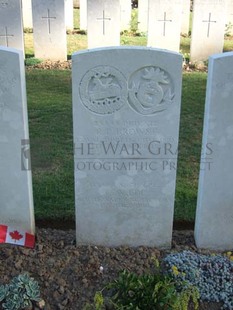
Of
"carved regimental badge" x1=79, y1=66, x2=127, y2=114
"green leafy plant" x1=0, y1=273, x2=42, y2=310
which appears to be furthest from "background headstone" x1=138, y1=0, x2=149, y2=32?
"green leafy plant" x1=0, y1=273, x2=42, y2=310

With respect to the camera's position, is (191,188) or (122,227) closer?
(122,227)

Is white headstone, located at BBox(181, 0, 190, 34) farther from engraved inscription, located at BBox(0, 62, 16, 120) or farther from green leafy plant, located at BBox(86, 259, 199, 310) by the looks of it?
green leafy plant, located at BBox(86, 259, 199, 310)

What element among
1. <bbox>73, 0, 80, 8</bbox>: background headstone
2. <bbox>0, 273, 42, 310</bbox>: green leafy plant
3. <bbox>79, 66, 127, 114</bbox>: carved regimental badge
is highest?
<bbox>73, 0, 80, 8</bbox>: background headstone

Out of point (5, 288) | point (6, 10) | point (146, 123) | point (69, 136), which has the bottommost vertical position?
point (5, 288)

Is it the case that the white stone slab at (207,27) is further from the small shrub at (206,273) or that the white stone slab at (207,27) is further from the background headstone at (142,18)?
the small shrub at (206,273)

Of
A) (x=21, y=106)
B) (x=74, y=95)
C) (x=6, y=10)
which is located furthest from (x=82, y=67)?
(x=6, y=10)

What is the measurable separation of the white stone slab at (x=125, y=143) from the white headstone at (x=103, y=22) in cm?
614

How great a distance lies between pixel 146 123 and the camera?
3.29 metres

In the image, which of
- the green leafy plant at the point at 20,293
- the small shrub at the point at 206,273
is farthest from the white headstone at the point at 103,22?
the green leafy plant at the point at 20,293

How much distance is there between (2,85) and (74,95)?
1.67ft

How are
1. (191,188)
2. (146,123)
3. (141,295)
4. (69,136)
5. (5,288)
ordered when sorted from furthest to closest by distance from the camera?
(69,136), (191,188), (146,123), (5,288), (141,295)

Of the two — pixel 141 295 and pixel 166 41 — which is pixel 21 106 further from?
pixel 166 41

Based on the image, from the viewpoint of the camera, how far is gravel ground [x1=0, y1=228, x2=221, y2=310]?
10.3 feet

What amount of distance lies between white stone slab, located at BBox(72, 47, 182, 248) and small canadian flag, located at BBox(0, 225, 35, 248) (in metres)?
0.39
